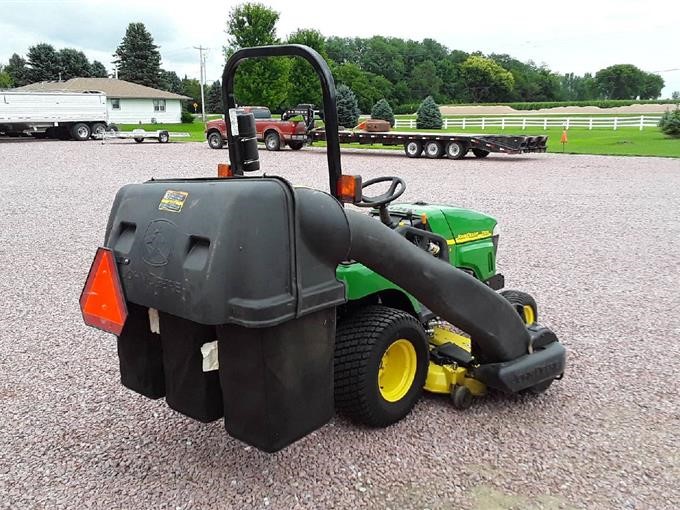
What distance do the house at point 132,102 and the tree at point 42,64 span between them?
20.2 metres

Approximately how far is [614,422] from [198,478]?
2195mm

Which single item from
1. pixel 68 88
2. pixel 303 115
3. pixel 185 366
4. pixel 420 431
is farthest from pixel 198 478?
pixel 68 88

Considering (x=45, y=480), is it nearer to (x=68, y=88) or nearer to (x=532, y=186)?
(x=532, y=186)

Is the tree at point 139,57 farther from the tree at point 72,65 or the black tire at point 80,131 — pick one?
the black tire at point 80,131

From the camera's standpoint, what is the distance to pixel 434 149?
1994 centimetres

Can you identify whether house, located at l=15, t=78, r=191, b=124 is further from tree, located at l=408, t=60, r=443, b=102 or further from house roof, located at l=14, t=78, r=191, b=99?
tree, located at l=408, t=60, r=443, b=102

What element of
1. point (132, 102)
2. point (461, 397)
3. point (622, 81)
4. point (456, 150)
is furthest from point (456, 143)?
point (622, 81)

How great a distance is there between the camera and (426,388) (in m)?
3.43

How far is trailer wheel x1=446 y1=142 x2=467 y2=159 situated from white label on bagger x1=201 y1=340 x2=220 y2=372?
59.2 ft

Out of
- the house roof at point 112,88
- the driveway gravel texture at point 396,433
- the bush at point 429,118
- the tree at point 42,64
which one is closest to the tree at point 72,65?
the tree at point 42,64

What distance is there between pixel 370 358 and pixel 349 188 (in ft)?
2.79

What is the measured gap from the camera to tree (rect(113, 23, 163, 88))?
244ft

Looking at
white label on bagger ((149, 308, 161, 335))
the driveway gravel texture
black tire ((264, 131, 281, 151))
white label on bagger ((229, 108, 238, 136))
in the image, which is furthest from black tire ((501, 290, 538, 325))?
black tire ((264, 131, 281, 151))

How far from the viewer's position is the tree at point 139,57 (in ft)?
244
